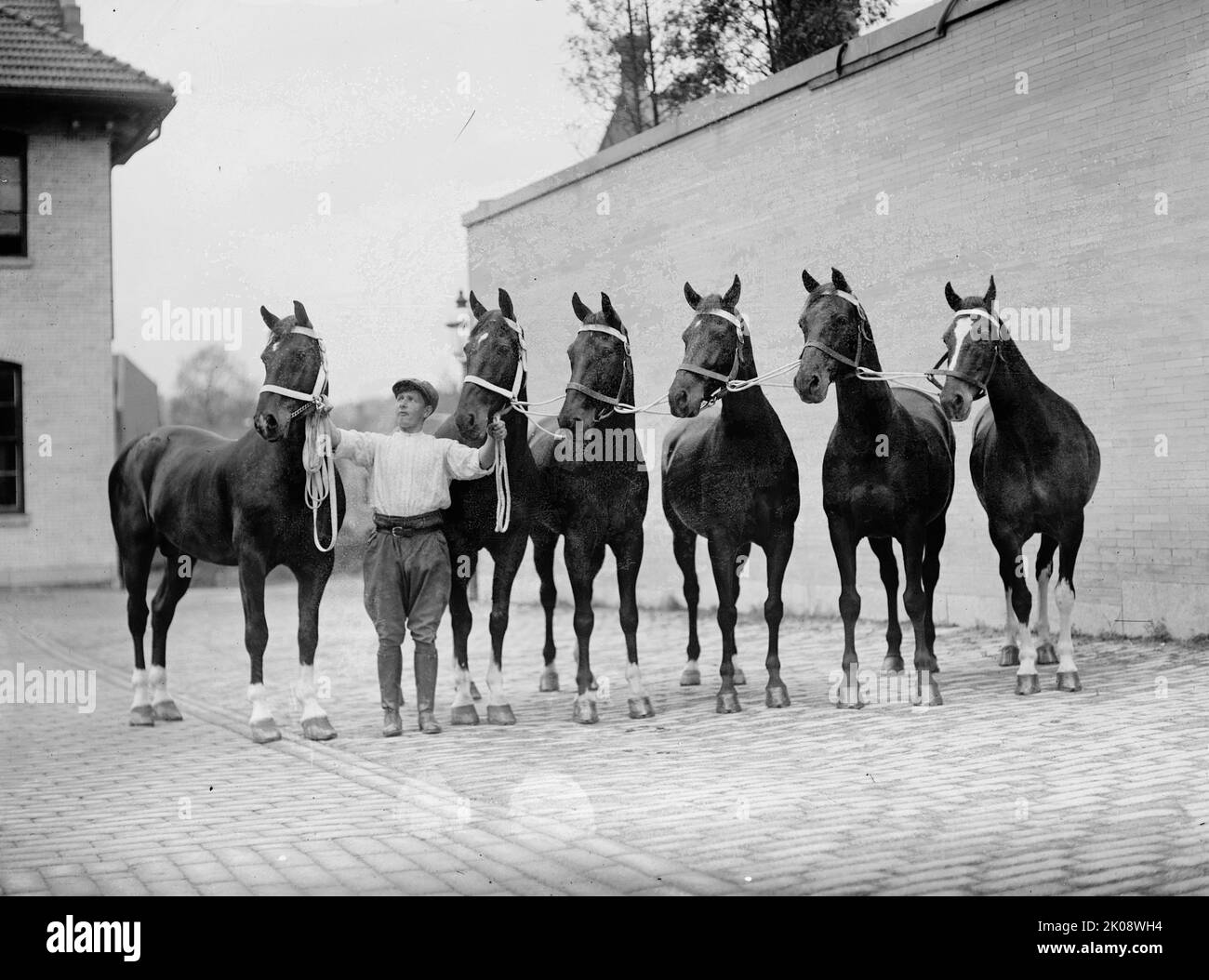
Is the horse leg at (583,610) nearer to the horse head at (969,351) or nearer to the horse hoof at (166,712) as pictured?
the horse head at (969,351)

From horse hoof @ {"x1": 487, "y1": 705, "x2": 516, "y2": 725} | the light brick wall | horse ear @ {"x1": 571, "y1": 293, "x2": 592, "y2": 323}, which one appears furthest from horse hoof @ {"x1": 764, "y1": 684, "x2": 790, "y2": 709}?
the light brick wall

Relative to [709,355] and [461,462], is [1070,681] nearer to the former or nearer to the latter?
[709,355]

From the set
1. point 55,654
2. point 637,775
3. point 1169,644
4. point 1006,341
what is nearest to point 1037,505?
point 1006,341

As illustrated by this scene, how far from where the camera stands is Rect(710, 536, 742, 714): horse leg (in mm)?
7996

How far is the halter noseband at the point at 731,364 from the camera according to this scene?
741 cm

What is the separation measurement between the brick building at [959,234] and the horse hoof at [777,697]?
11.7ft

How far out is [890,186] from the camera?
40.1ft

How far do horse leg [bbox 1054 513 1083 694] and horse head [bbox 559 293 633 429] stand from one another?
3.04 metres

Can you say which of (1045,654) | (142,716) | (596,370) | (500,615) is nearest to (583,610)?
(500,615)

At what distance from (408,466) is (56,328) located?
2222 millimetres

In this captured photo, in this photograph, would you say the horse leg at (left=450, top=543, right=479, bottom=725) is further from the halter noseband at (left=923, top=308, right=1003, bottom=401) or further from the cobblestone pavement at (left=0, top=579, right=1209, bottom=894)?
the halter noseband at (left=923, top=308, right=1003, bottom=401)

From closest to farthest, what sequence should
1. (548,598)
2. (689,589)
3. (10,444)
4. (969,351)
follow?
(10,444), (969,351), (689,589), (548,598)

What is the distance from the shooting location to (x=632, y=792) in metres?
5.73
